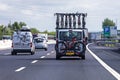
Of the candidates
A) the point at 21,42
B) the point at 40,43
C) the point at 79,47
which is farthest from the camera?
the point at 40,43

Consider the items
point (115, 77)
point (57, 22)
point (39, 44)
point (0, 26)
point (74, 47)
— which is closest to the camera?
point (115, 77)

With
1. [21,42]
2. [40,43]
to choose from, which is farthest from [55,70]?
[40,43]

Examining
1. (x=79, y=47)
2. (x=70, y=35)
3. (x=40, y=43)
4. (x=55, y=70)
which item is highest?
(x=70, y=35)

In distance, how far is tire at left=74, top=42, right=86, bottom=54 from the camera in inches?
1254

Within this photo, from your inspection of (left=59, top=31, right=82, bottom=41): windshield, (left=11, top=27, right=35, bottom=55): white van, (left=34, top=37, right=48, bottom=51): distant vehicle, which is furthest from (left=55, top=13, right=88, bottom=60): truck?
(left=34, top=37, right=48, bottom=51): distant vehicle

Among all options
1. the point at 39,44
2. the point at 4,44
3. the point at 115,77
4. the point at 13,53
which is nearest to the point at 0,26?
the point at 4,44

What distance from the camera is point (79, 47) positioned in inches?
1259

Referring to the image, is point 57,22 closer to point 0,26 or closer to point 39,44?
point 39,44

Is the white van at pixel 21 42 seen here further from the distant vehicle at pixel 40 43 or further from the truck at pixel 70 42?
the distant vehicle at pixel 40 43

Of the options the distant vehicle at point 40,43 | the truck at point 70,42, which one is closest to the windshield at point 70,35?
the truck at point 70,42

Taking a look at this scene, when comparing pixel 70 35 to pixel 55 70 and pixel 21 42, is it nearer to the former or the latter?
pixel 21 42

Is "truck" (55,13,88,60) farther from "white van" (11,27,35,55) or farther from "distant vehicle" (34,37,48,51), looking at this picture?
"distant vehicle" (34,37,48,51)

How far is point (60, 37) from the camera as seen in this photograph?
105 feet

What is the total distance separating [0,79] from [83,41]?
52.0 feet
